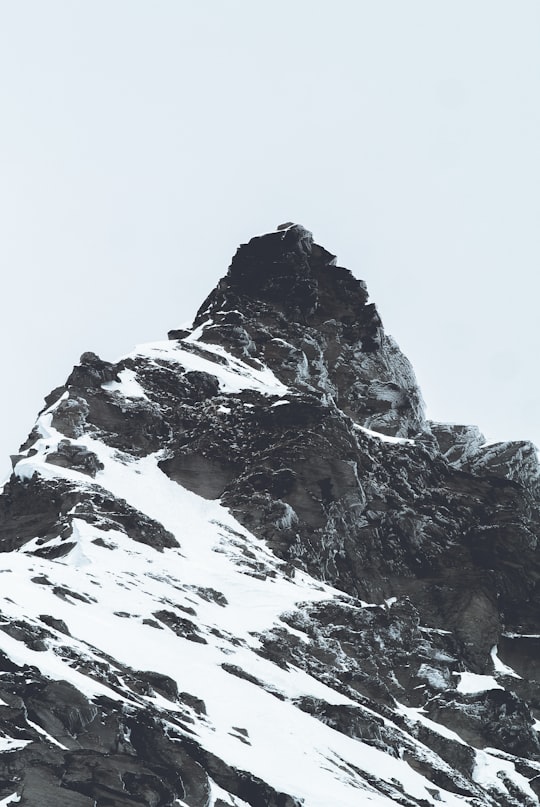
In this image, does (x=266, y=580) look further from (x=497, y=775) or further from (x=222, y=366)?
(x=222, y=366)

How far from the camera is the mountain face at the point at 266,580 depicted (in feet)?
230

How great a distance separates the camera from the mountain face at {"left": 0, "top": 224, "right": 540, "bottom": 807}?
230 feet

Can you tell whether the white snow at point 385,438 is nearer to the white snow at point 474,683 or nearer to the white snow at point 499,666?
the white snow at point 499,666

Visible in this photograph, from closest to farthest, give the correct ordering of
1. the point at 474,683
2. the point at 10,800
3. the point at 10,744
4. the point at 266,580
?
the point at 10,800 → the point at 10,744 → the point at 474,683 → the point at 266,580

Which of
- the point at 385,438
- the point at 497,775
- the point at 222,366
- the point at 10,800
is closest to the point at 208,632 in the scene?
the point at 497,775

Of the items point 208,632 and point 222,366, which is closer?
point 208,632

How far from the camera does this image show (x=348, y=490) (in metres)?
129

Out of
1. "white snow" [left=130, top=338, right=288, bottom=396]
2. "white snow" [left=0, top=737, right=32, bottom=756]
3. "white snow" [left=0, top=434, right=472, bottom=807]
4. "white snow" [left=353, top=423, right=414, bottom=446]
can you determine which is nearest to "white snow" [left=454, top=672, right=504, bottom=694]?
"white snow" [left=0, top=434, right=472, bottom=807]

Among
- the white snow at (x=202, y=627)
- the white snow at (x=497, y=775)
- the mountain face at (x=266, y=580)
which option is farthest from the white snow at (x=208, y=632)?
the white snow at (x=497, y=775)

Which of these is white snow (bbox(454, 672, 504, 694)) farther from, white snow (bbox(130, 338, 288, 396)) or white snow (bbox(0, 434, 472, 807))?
white snow (bbox(130, 338, 288, 396))

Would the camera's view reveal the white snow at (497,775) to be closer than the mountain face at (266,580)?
No

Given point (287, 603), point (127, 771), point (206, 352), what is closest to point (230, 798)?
point (127, 771)

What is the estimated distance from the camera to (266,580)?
110 meters

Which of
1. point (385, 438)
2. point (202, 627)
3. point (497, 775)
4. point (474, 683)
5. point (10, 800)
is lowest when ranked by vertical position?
point (10, 800)
